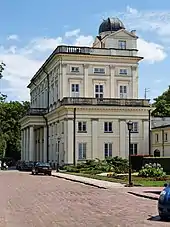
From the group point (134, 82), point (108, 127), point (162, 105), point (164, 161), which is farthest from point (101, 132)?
point (162, 105)

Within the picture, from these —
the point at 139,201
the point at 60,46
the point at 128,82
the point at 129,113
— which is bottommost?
the point at 139,201

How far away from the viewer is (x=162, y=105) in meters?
98.8

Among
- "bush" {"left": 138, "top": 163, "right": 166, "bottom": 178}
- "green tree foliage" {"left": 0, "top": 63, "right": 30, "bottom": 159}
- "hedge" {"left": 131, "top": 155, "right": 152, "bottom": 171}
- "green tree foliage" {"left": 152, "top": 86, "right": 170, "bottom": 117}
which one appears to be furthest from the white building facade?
"green tree foliage" {"left": 0, "top": 63, "right": 30, "bottom": 159}

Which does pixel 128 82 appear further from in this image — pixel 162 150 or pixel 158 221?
pixel 158 221

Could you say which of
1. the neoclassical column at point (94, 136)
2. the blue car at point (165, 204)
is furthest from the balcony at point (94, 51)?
the blue car at point (165, 204)

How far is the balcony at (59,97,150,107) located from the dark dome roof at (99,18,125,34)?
14364 mm

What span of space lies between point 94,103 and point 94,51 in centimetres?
926

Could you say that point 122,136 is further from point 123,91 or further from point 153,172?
point 153,172

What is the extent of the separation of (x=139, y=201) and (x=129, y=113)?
4621cm

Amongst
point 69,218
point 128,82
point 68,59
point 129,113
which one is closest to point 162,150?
point 129,113

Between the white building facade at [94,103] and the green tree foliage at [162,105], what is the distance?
22693mm

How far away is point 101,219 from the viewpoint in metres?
16.2

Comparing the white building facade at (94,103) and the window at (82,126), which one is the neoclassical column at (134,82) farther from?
the window at (82,126)

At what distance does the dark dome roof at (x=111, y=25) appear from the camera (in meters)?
78.6
